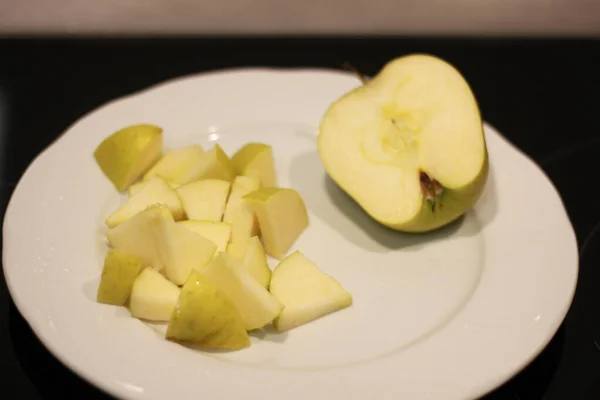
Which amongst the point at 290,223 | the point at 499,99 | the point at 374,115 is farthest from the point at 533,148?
the point at 290,223

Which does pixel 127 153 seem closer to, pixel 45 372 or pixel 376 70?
pixel 45 372

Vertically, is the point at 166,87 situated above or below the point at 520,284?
above

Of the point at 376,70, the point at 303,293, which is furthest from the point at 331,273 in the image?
the point at 376,70

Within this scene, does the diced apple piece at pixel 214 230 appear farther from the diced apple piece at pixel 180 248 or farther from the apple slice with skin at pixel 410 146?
the apple slice with skin at pixel 410 146

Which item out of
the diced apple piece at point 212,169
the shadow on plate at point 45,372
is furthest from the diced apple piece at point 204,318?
the diced apple piece at point 212,169

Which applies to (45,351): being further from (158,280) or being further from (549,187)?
(549,187)

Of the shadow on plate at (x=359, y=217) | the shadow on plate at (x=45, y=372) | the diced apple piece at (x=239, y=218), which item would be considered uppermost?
the diced apple piece at (x=239, y=218)

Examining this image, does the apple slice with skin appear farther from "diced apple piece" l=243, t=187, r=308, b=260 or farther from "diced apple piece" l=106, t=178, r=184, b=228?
"diced apple piece" l=106, t=178, r=184, b=228

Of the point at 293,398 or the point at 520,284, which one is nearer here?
the point at 293,398
